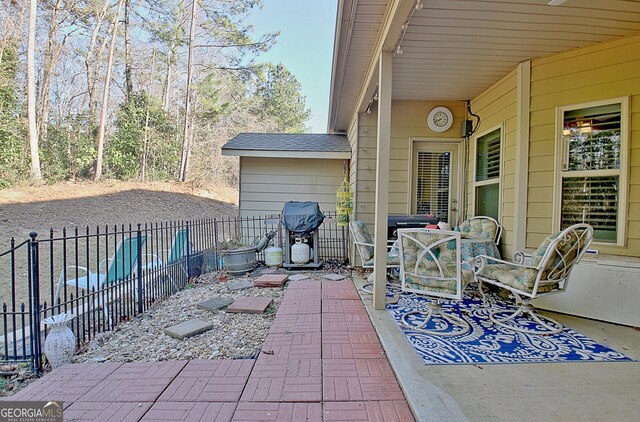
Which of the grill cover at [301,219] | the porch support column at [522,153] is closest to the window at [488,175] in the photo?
the porch support column at [522,153]

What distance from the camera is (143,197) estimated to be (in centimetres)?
1261

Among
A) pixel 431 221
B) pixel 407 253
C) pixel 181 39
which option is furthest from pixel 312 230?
pixel 181 39

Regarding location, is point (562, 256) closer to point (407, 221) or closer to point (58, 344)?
point (407, 221)

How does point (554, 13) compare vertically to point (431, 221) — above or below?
above

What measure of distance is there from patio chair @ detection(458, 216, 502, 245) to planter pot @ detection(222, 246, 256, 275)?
331 centimetres

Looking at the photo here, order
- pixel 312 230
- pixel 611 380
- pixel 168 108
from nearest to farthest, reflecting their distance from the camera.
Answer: pixel 611 380, pixel 312 230, pixel 168 108

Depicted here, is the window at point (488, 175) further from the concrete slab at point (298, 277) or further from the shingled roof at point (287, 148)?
the concrete slab at point (298, 277)

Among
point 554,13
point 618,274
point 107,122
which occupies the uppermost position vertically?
point 107,122

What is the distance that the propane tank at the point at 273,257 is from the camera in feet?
18.5

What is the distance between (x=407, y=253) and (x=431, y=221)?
7.76 feet

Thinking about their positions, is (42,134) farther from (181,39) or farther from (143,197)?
(181,39)

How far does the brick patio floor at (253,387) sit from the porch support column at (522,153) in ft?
7.66

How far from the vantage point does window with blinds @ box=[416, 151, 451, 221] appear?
5320mm

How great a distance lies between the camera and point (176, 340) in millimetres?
2809
